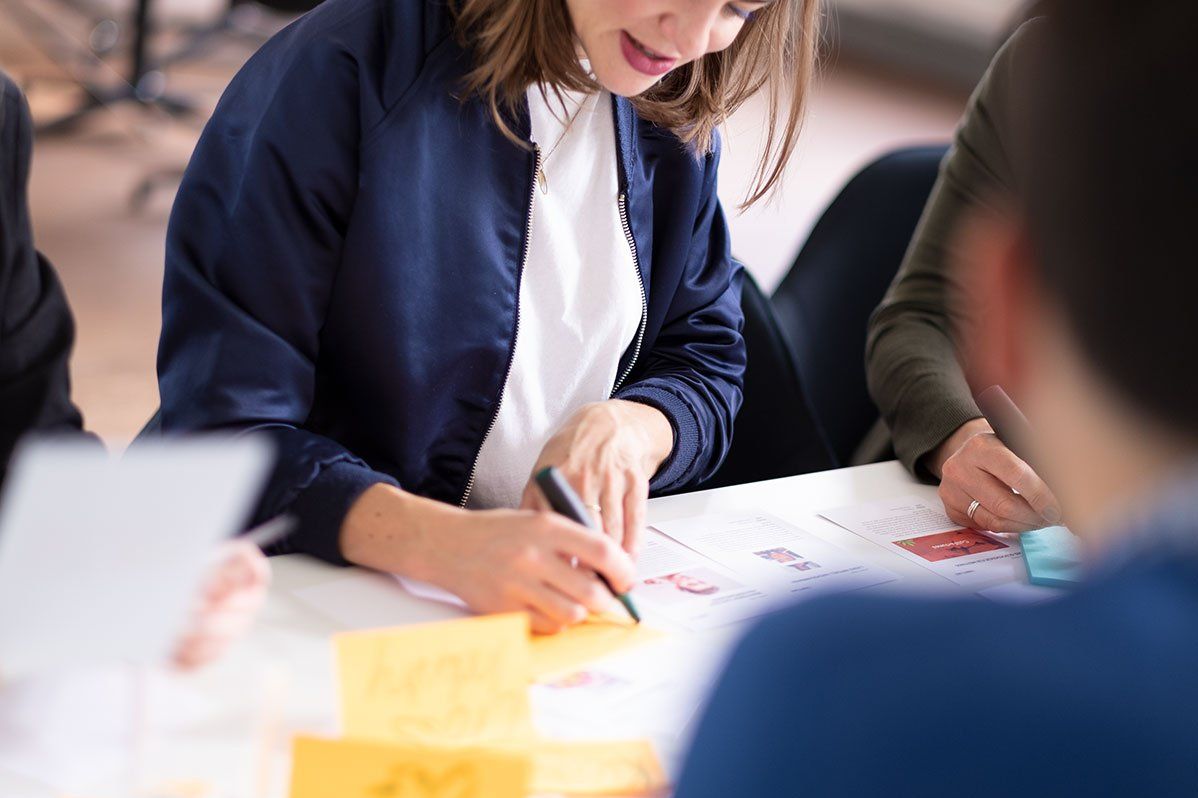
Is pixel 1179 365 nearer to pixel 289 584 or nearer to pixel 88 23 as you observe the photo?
pixel 289 584

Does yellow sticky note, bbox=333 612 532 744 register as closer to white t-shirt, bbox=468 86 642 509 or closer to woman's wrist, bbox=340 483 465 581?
woman's wrist, bbox=340 483 465 581

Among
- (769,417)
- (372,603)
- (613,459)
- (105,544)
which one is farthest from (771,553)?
(105,544)

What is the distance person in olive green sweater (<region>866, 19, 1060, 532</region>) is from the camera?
1533mm

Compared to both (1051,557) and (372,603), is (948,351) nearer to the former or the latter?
(1051,557)

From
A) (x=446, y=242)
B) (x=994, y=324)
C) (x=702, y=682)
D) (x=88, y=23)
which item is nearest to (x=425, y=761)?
(x=702, y=682)

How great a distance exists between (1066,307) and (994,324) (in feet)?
0.18

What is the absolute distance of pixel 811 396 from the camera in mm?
2076

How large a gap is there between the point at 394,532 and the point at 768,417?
801mm

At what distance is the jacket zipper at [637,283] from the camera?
61.5 inches

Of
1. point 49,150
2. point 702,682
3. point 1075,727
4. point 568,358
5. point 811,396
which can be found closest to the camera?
point 1075,727

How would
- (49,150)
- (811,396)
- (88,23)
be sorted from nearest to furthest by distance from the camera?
(811,396) → (49,150) → (88,23)

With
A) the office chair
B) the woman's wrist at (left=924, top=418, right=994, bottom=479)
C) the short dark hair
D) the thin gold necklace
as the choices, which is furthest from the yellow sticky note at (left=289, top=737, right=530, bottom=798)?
the office chair

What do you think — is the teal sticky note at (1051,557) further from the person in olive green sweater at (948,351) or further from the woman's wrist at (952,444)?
the woman's wrist at (952,444)

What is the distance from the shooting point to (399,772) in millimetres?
856
